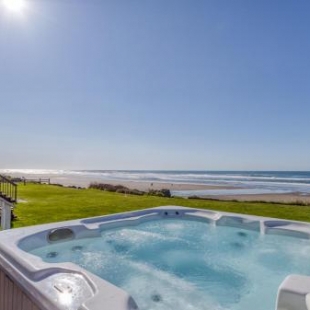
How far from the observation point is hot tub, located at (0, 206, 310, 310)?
Answer: 1.98 m

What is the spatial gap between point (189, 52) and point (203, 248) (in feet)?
14.9

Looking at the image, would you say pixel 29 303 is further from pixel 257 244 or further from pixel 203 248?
pixel 257 244

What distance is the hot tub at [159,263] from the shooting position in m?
1.98

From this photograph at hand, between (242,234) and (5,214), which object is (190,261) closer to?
(242,234)

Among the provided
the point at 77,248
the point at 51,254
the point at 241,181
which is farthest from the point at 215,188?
the point at 51,254

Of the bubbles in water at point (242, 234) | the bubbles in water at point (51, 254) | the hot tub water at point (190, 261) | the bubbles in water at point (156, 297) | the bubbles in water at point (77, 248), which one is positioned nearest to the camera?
the bubbles in water at point (156, 297)

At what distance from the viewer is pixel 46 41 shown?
17.5 ft

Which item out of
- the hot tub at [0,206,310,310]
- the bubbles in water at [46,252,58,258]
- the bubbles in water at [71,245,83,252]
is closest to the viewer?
the hot tub at [0,206,310,310]

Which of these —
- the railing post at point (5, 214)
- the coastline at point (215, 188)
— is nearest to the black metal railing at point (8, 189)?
the railing post at point (5, 214)

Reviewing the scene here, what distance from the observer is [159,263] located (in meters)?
3.78

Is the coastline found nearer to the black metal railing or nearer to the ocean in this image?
the ocean

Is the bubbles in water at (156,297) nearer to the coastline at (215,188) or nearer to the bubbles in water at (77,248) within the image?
the bubbles in water at (77,248)

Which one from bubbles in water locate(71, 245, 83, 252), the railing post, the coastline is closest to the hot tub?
bubbles in water locate(71, 245, 83, 252)

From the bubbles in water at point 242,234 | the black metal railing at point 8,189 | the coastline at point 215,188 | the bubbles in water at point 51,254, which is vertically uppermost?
the black metal railing at point 8,189
